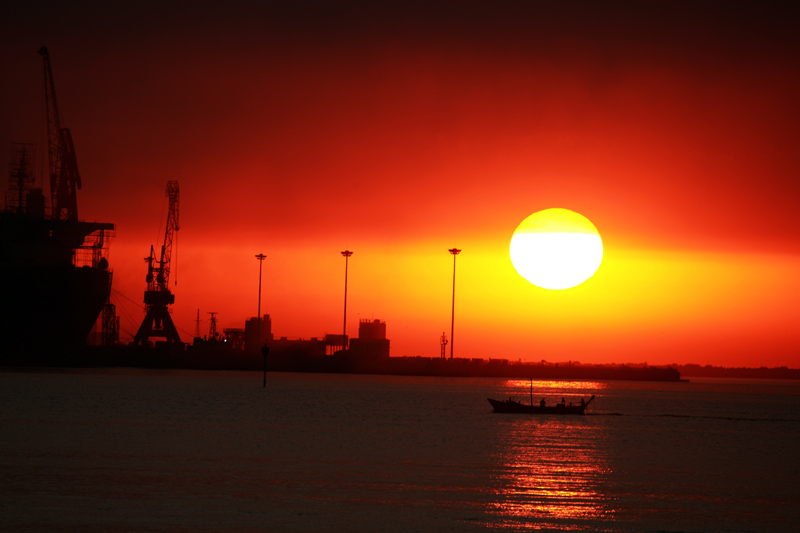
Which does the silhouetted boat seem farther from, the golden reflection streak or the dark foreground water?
the golden reflection streak

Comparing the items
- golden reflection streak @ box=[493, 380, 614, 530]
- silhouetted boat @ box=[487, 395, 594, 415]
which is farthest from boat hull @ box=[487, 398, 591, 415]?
golden reflection streak @ box=[493, 380, 614, 530]

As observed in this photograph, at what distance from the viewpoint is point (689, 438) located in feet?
288

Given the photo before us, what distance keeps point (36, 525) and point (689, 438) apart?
68890 millimetres

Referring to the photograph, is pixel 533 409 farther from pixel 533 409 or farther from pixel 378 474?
pixel 378 474

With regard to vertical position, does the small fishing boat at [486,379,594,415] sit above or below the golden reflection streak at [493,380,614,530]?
above

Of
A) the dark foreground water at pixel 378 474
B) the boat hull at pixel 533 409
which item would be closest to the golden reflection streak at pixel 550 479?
the dark foreground water at pixel 378 474

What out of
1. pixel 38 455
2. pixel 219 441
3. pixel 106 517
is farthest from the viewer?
pixel 219 441

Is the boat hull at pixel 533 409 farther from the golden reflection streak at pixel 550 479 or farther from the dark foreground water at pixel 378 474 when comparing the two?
the golden reflection streak at pixel 550 479

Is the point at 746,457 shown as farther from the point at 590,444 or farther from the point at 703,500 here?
the point at 703,500

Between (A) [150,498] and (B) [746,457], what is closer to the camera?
(A) [150,498]

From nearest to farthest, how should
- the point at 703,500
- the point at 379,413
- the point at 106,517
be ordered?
1. the point at 106,517
2. the point at 703,500
3. the point at 379,413

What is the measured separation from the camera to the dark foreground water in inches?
1437

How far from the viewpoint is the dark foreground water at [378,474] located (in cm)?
3650

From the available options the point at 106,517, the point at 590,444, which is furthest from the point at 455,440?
the point at 106,517
